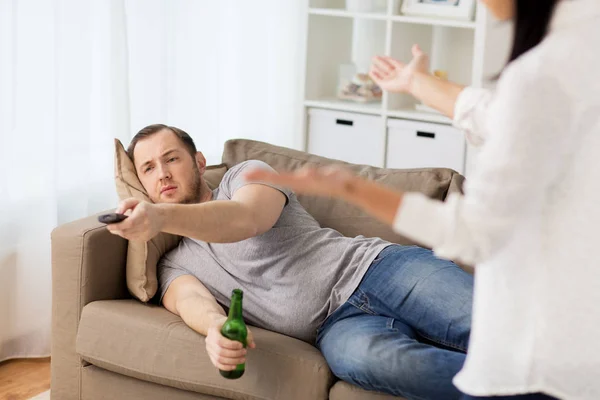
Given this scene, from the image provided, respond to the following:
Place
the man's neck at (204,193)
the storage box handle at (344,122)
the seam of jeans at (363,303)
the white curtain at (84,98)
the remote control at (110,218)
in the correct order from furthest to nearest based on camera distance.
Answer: the storage box handle at (344,122), the white curtain at (84,98), the man's neck at (204,193), the seam of jeans at (363,303), the remote control at (110,218)

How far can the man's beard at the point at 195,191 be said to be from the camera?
8.46 ft

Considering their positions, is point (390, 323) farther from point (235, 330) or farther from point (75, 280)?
point (75, 280)

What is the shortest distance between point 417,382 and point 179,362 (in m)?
0.60

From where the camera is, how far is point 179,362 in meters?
2.33

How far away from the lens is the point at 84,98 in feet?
11.1

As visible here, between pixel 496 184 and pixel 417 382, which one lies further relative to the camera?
pixel 417 382

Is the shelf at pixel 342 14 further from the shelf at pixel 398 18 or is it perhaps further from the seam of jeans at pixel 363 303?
the seam of jeans at pixel 363 303

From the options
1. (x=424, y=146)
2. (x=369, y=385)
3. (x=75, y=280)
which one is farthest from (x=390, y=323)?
(x=424, y=146)

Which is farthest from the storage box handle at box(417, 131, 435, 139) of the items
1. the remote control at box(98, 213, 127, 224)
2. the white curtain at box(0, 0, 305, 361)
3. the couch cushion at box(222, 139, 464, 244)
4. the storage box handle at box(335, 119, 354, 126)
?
the remote control at box(98, 213, 127, 224)

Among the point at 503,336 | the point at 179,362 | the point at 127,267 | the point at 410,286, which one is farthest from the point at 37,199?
the point at 503,336

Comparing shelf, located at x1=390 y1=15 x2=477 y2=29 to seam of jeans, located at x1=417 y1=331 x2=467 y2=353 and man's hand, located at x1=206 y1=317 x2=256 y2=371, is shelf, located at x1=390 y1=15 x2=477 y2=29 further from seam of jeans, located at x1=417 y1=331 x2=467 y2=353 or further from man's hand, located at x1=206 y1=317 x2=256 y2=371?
man's hand, located at x1=206 y1=317 x2=256 y2=371

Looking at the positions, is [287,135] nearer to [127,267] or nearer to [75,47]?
[75,47]

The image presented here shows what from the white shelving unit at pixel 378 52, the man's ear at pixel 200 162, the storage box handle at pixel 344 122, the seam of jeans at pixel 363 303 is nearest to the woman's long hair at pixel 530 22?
the seam of jeans at pixel 363 303

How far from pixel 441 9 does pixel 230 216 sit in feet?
6.96
